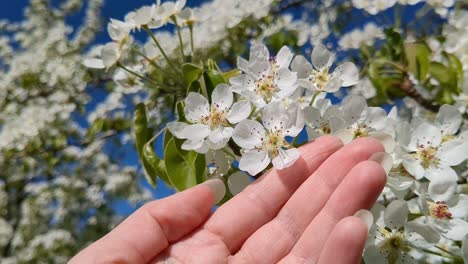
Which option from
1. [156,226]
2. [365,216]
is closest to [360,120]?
[365,216]

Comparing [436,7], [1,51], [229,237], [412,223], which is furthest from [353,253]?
[1,51]

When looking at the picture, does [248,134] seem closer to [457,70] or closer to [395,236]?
[395,236]

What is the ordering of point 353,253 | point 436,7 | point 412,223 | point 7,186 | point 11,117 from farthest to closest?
point 7,186, point 11,117, point 436,7, point 412,223, point 353,253

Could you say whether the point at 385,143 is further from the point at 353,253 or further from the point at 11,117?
the point at 11,117

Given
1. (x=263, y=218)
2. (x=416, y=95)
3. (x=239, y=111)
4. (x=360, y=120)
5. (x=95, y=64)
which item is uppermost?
(x=95, y=64)

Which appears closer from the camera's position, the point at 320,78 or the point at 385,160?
the point at 385,160

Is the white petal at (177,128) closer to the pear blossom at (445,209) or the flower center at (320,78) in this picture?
the flower center at (320,78)

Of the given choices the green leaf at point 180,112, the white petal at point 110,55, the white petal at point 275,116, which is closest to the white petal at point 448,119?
the white petal at point 275,116
